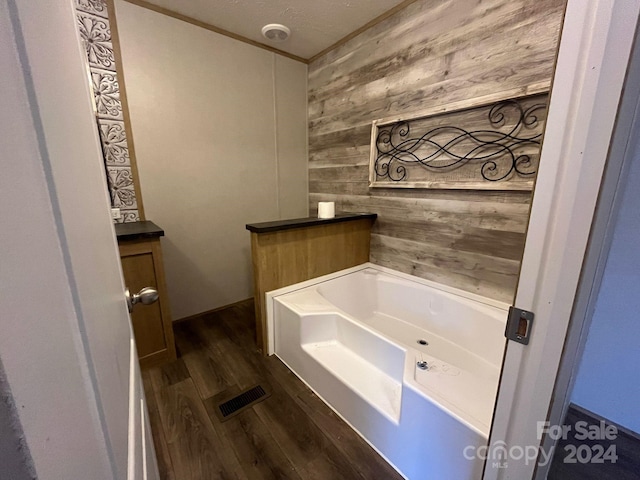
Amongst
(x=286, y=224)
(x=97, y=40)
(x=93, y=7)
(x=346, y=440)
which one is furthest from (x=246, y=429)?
(x=93, y=7)

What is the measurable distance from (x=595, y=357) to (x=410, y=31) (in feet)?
7.39

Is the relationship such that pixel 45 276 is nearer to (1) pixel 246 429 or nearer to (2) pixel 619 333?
(1) pixel 246 429

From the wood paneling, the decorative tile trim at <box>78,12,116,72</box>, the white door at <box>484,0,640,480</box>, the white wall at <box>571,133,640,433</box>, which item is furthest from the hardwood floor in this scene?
the decorative tile trim at <box>78,12,116,72</box>

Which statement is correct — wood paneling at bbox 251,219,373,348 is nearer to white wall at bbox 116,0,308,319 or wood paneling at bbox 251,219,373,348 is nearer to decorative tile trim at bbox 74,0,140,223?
white wall at bbox 116,0,308,319

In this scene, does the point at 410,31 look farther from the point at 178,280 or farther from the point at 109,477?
the point at 178,280

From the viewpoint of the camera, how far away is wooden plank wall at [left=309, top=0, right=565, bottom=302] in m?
1.42

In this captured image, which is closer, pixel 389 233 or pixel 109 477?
pixel 109 477

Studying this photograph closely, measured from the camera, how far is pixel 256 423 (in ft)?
4.52

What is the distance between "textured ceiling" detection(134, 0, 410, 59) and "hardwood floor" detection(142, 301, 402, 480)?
2560 mm

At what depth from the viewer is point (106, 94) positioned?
1764 mm

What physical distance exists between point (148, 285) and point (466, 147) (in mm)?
2238

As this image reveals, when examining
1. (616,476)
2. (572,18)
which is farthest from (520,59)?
(616,476)

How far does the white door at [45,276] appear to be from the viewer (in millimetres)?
187

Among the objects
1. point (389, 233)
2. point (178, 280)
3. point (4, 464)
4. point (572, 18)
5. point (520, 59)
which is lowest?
point (178, 280)
